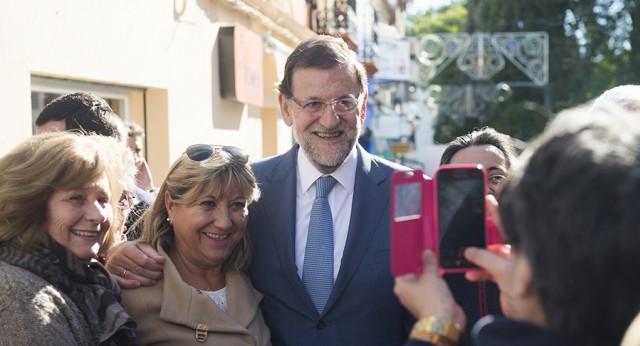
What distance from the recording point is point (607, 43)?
105 ft

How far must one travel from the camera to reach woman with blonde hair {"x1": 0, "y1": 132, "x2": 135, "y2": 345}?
237 centimetres

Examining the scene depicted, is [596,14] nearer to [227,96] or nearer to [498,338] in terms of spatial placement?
[227,96]

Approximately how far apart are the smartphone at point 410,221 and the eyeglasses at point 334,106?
1.46 m

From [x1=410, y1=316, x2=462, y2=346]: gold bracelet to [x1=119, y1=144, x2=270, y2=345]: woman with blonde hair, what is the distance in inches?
48.8

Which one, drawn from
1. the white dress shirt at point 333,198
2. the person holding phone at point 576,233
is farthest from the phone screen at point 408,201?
the white dress shirt at point 333,198

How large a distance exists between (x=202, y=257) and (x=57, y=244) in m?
0.66

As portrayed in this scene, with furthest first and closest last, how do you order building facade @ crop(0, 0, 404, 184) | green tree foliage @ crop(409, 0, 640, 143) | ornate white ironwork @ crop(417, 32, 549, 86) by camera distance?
green tree foliage @ crop(409, 0, 640, 143), ornate white ironwork @ crop(417, 32, 549, 86), building facade @ crop(0, 0, 404, 184)

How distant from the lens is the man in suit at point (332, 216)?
10.3 feet

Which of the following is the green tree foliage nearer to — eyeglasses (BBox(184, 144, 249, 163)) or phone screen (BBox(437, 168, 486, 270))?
eyeglasses (BBox(184, 144, 249, 163))

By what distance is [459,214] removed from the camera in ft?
6.52

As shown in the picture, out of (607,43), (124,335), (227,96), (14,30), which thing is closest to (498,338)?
(124,335)

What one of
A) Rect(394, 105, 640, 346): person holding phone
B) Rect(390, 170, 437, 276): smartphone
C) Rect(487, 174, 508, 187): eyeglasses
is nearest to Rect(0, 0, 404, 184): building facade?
Rect(487, 174, 508, 187): eyeglasses

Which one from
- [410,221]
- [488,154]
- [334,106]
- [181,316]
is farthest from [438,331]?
[488,154]

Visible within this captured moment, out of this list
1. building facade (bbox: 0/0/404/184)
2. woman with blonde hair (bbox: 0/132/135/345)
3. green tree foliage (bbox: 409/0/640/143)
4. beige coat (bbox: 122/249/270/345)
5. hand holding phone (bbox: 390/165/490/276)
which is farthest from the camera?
green tree foliage (bbox: 409/0/640/143)
